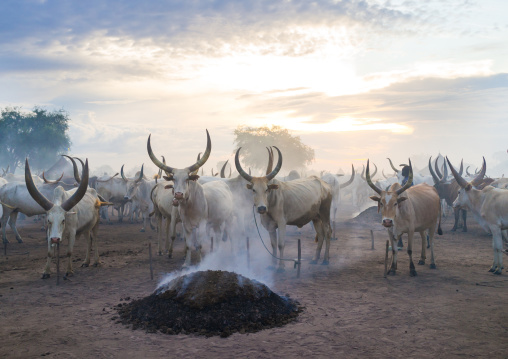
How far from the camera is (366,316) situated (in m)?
6.81

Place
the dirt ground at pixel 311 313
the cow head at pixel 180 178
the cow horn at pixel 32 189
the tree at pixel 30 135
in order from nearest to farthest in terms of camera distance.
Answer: the dirt ground at pixel 311 313 < the cow horn at pixel 32 189 < the cow head at pixel 180 178 < the tree at pixel 30 135

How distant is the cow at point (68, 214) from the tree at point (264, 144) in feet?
169

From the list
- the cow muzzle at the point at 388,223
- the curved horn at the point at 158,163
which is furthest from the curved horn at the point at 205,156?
the cow muzzle at the point at 388,223

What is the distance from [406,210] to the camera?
9.87 meters

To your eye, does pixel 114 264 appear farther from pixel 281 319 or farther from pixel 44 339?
pixel 281 319

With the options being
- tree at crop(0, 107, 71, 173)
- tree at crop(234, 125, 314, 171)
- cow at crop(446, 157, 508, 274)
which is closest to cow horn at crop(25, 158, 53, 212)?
cow at crop(446, 157, 508, 274)

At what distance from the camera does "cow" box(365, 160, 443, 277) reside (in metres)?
9.50

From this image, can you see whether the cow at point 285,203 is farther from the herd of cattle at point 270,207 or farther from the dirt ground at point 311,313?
the dirt ground at point 311,313

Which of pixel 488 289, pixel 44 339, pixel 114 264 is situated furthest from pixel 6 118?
pixel 488 289

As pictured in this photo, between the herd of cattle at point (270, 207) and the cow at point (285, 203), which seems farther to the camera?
the cow at point (285, 203)

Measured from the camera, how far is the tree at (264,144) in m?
63.5

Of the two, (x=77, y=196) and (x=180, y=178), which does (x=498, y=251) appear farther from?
(x=77, y=196)

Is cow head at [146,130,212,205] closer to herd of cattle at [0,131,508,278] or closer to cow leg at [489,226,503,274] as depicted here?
herd of cattle at [0,131,508,278]

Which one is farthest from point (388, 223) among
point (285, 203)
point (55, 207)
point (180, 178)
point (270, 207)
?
point (55, 207)
